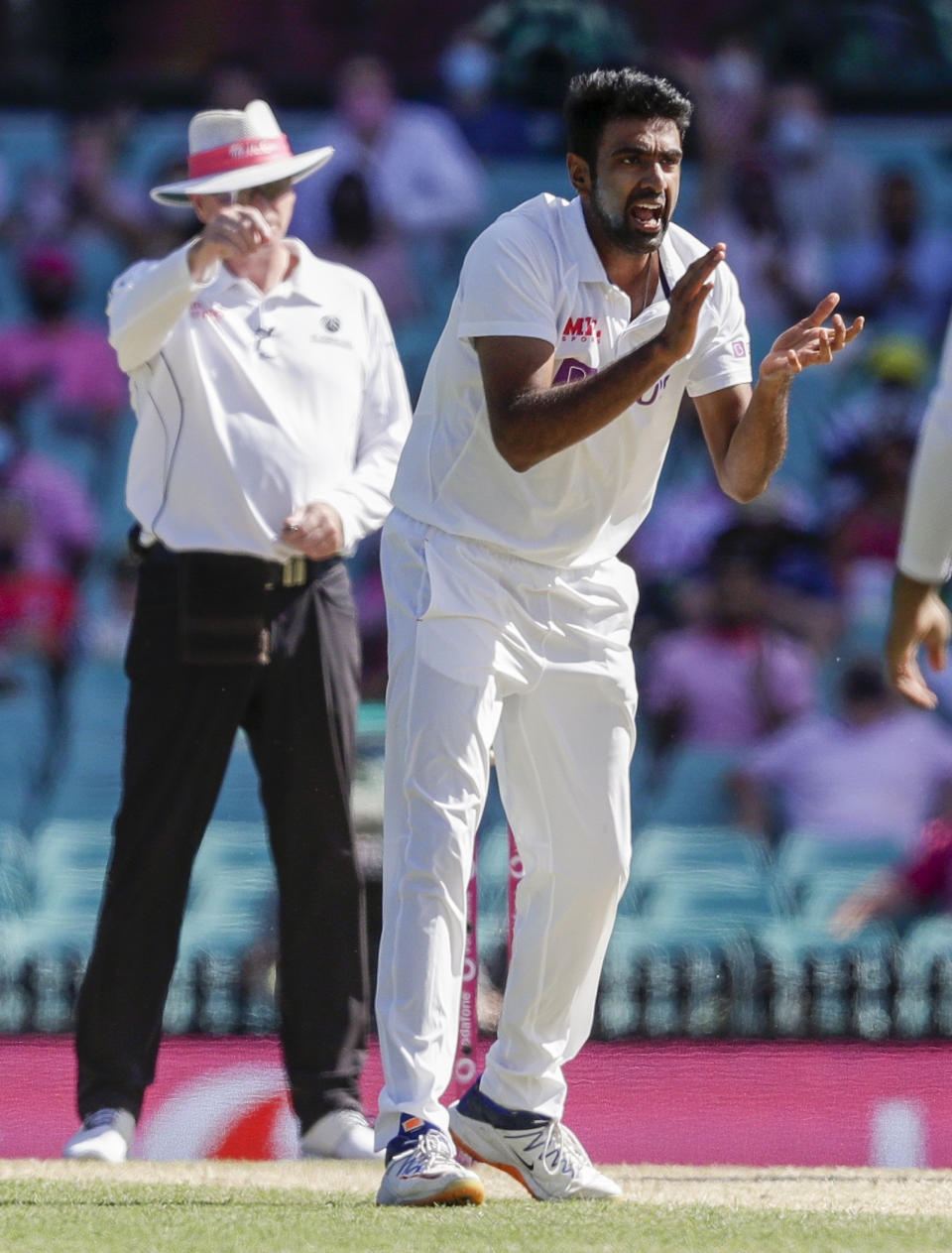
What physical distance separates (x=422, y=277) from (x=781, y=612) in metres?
2.30

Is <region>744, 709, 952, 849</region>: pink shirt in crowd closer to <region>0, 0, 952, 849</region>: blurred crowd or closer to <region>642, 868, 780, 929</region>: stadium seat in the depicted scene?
<region>0, 0, 952, 849</region>: blurred crowd

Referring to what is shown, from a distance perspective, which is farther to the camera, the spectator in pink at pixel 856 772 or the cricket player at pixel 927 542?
the spectator in pink at pixel 856 772

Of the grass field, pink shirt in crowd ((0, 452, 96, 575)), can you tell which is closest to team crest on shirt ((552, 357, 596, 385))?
the grass field

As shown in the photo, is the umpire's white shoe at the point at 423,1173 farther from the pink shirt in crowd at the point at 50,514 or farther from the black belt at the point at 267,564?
the pink shirt in crowd at the point at 50,514

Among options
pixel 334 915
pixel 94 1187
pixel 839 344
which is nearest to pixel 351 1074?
pixel 334 915

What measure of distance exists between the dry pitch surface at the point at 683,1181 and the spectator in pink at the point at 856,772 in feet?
12.0

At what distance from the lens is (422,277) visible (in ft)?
30.4

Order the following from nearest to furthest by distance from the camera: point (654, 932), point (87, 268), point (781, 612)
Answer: point (654, 932)
point (781, 612)
point (87, 268)

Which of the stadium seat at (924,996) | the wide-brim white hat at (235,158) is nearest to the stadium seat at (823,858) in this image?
the stadium seat at (924,996)

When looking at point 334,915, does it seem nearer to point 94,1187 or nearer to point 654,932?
point 94,1187

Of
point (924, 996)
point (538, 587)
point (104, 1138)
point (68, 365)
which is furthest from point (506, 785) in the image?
point (68, 365)

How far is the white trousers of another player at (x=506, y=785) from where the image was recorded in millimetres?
3584

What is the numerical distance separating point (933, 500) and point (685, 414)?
632cm

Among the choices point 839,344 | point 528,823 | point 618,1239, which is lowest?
point 618,1239
